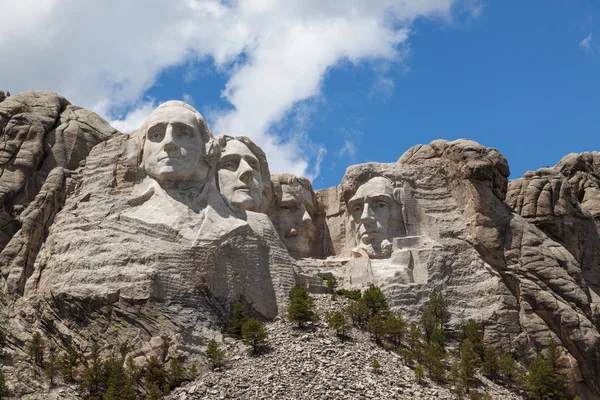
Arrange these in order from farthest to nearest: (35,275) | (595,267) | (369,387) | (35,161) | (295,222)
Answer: (595,267)
(295,222)
(35,161)
(35,275)
(369,387)

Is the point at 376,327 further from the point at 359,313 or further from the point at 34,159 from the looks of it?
the point at 34,159

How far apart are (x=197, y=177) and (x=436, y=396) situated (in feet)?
28.6

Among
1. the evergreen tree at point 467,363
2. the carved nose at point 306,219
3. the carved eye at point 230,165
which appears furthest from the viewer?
the carved nose at point 306,219

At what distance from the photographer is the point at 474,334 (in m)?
37.8

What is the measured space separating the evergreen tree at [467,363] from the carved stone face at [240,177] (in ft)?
23.2

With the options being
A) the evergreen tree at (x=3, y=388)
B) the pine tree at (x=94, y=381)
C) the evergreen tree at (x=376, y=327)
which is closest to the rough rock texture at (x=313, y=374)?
the evergreen tree at (x=376, y=327)

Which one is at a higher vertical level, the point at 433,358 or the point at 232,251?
the point at 232,251

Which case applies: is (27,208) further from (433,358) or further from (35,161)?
(433,358)

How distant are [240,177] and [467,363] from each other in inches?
331

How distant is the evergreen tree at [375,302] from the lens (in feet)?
122

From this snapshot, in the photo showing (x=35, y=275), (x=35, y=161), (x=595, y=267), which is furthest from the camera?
(x=595, y=267)

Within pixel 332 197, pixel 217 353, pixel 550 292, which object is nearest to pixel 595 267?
pixel 550 292

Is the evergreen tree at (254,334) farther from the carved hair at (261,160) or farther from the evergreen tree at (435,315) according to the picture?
the carved hair at (261,160)

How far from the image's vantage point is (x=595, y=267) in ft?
145
